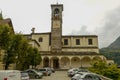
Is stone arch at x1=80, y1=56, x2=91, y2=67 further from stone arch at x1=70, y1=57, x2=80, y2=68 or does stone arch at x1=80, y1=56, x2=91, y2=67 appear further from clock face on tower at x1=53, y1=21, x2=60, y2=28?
clock face on tower at x1=53, y1=21, x2=60, y2=28

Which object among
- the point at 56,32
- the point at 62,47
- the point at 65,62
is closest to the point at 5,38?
the point at 65,62

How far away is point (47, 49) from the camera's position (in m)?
83.1

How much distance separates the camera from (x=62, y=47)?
83875 millimetres

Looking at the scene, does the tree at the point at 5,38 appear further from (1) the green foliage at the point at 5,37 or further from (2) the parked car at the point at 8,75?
(2) the parked car at the point at 8,75

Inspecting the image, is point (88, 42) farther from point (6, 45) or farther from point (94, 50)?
point (6, 45)

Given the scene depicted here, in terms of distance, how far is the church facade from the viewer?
254 ft

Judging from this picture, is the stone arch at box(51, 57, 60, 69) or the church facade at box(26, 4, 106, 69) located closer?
the church facade at box(26, 4, 106, 69)

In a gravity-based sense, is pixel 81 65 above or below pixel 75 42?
below

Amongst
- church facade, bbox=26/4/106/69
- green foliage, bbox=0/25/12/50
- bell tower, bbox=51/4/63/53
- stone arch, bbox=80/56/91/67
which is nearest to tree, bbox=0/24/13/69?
green foliage, bbox=0/25/12/50

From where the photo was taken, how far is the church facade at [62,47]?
254 ft

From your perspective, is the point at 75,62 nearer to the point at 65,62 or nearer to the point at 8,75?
the point at 65,62

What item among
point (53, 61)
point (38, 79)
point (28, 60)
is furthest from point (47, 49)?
point (38, 79)

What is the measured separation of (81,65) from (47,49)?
35.9ft

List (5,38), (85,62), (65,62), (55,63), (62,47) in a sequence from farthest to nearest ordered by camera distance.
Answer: (62,47), (55,63), (85,62), (65,62), (5,38)
